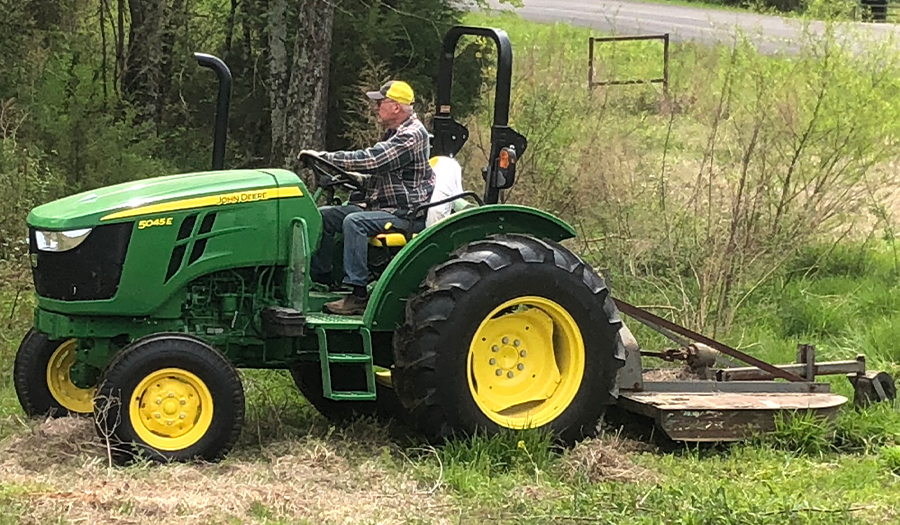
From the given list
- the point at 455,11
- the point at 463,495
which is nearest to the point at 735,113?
the point at 455,11

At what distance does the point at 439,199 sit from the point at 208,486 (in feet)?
6.57

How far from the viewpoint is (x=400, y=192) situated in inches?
244

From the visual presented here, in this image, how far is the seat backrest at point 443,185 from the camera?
20.2 ft

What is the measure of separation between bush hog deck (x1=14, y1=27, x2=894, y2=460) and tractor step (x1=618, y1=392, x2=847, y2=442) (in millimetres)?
11

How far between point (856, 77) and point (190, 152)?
6761 mm

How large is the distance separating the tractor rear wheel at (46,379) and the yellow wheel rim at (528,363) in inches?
79.1

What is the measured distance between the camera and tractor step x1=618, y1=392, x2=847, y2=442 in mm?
5984

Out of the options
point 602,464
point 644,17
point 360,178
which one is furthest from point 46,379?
point 644,17

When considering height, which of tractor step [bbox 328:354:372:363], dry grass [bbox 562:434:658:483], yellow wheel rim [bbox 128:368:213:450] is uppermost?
tractor step [bbox 328:354:372:363]

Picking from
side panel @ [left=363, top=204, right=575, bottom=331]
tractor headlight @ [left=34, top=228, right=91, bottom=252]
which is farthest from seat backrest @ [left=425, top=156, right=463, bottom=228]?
tractor headlight @ [left=34, top=228, right=91, bottom=252]

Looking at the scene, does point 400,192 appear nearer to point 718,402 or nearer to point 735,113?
point 718,402

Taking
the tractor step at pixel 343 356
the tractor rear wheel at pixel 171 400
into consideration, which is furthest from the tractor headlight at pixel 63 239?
the tractor step at pixel 343 356

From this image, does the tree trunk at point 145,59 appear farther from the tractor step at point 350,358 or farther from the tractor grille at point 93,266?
the tractor step at point 350,358

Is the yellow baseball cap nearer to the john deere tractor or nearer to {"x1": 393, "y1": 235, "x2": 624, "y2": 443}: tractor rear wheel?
the john deere tractor
